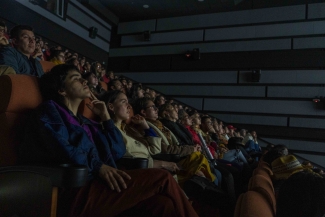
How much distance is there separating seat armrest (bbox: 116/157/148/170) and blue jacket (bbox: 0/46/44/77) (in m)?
0.86

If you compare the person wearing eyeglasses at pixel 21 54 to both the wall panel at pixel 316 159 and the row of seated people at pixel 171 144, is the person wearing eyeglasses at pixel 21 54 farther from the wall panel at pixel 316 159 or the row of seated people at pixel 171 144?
the wall panel at pixel 316 159

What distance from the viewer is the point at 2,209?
84 centimetres

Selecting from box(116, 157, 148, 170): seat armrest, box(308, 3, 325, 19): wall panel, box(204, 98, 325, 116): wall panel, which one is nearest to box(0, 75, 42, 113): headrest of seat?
box(116, 157, 148, 170): seat armrest

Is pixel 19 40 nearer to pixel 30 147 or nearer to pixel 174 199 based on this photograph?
pixel 30 147

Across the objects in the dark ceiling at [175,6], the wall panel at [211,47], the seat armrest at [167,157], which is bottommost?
the seat armrest at [167,157]

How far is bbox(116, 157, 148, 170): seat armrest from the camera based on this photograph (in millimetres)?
1215

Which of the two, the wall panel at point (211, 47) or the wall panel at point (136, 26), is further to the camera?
the wall panel at point (136, 26)

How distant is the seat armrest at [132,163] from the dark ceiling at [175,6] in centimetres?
529

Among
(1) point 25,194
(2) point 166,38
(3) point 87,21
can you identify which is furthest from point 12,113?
(2) point 166,38

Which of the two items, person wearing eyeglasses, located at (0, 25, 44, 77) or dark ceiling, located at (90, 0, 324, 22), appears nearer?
person wearing eyeglasses, located at (0, 25, 44, 77)

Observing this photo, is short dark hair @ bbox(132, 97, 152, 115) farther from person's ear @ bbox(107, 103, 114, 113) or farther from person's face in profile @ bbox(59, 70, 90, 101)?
person's face in profile @ bbox(59, 70, 90, 101)

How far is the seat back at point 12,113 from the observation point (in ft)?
3.10

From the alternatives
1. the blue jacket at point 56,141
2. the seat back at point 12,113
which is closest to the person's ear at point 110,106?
the blue jacket at point 56,141

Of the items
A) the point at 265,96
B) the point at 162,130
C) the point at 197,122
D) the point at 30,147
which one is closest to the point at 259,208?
the point at 30,147
